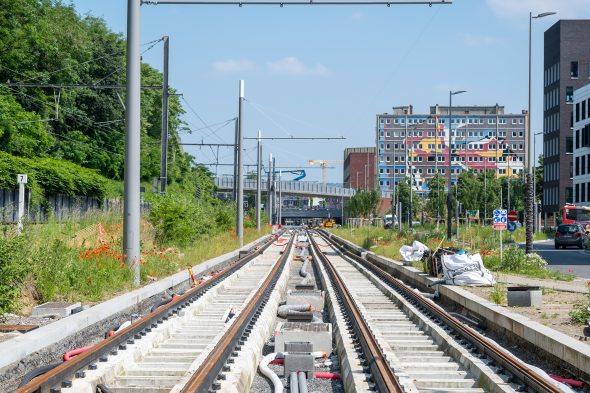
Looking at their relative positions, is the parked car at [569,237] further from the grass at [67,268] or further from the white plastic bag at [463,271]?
the grass at [67,268]

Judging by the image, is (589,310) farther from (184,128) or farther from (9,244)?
(184,128)

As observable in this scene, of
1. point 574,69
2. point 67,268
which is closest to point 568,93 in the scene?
point 574,69

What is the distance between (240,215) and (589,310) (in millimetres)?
35180

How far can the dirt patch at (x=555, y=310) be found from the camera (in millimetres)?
12914

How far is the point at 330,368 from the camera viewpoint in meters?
Result: 10.9

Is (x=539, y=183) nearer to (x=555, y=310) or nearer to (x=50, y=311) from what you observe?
(x=555, y=310)

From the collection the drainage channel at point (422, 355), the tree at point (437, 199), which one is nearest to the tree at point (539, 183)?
the tree at point (437, 199)

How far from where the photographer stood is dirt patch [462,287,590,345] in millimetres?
12914

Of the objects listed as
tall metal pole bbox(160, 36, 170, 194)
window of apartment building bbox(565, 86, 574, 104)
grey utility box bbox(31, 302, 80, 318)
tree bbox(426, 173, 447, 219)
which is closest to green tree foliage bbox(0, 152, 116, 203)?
tall metal pole bbox(160, 36, 170, 194)

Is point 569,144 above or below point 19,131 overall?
above

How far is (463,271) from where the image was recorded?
797 inches

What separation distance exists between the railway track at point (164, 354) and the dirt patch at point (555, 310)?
4629 mm

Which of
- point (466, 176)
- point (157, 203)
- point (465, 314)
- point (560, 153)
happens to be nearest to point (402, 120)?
point (466, 176)

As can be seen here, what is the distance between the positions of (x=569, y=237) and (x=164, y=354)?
1861 inches
